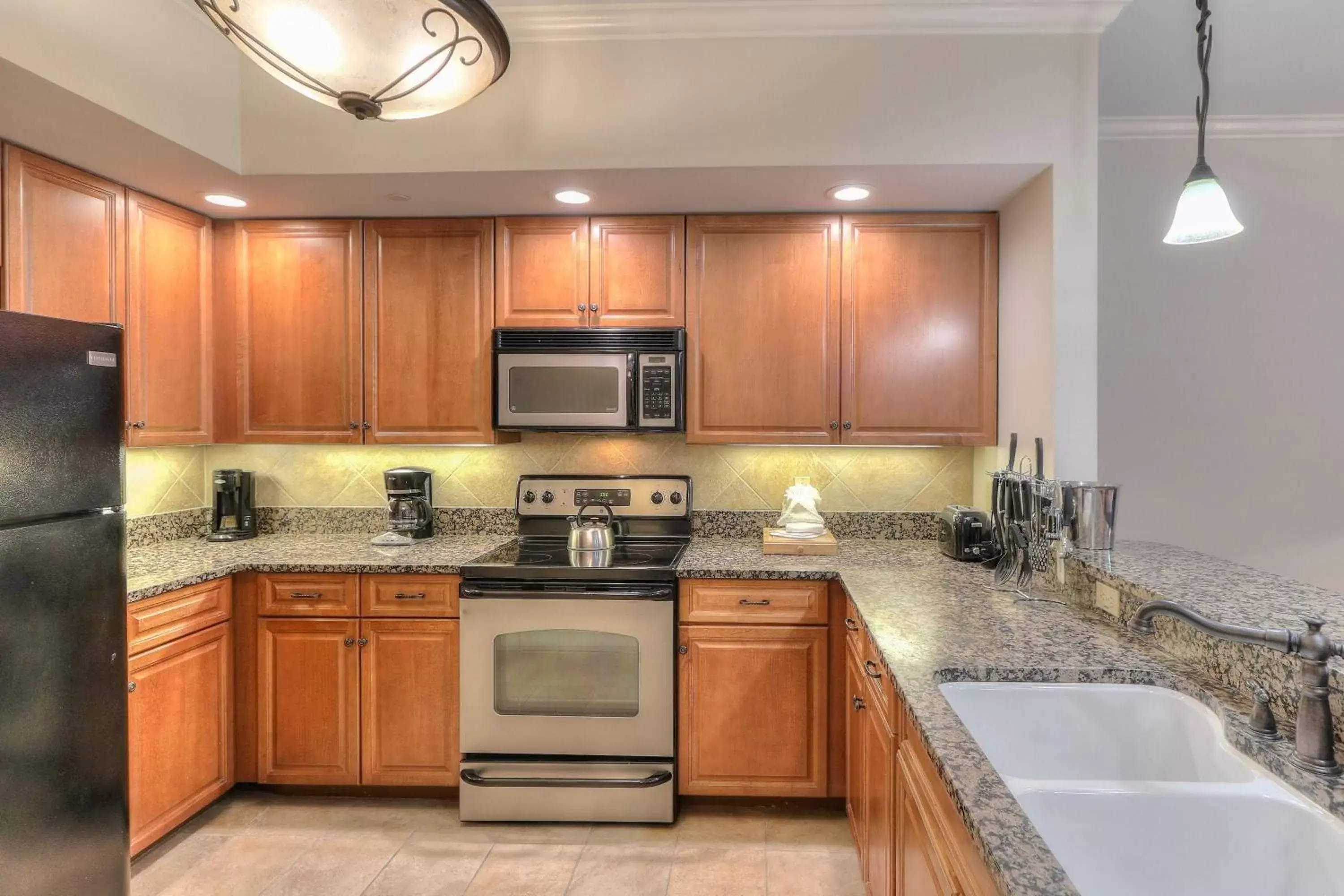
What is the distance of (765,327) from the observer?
8.85 ft

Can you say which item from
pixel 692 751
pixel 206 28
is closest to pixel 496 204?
pixel 206 28

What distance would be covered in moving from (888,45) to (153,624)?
299 centimetres

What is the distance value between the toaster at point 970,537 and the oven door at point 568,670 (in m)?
1.08

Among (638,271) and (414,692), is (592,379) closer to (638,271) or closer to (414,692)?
(638,271)

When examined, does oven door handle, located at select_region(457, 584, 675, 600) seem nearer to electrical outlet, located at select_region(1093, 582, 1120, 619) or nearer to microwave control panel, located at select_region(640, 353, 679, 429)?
microwave control panel, located at select_region(640, 353, 679, 429)

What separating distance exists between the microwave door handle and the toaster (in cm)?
127

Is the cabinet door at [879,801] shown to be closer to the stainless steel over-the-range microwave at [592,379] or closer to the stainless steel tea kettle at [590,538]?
the stainless steel tea kettle at [590,538]

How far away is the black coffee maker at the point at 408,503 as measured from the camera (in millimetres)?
2855

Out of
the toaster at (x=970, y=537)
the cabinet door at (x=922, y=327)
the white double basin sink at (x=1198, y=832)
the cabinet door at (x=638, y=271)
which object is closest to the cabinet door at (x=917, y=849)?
the white double basin sink at (x=1198, y=832)

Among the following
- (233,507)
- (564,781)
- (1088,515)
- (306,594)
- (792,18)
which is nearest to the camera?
(1088,515)

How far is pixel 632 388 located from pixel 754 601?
94cm

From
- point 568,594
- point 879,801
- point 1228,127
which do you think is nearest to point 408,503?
point 568,594

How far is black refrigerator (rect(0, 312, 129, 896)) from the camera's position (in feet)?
4.82

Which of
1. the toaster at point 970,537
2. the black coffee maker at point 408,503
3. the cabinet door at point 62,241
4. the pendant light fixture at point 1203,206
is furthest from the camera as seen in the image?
the black coffee maker at point 408,503
